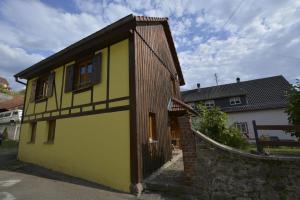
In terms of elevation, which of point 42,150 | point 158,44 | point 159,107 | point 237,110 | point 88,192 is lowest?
point 88,192

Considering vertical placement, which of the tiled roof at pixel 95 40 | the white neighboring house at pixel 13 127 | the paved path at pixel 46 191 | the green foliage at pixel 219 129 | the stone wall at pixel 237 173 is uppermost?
the tiled roof at pixel 95 40

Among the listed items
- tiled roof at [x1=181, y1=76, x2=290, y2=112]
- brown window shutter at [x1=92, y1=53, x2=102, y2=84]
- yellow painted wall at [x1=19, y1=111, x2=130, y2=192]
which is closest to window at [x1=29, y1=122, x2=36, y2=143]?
yellow painted wall at [x1=19, y1=111, x2=130, y2=192]

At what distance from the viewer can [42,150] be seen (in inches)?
353

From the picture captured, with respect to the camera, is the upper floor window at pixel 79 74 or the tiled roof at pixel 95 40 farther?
the upper floor window at pixel 79 74

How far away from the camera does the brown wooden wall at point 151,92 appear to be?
6156 mm

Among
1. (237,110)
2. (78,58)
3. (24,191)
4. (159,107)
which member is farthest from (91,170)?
(237,110)

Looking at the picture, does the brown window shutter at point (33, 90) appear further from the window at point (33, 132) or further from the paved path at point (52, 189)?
the paved path at point (52, 189)

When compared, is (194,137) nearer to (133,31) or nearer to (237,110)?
(133,31)

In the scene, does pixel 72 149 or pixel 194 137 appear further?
pixel 72 149

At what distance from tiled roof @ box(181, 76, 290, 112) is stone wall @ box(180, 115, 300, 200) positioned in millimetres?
18874

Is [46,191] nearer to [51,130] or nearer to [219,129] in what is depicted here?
[51,130]

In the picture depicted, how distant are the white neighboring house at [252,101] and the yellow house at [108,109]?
12890 millimetres

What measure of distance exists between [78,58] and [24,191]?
18.5 feet

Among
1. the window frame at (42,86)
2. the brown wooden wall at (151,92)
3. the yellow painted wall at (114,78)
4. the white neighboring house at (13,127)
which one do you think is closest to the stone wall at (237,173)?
the brown wooden wall at (151,92)
